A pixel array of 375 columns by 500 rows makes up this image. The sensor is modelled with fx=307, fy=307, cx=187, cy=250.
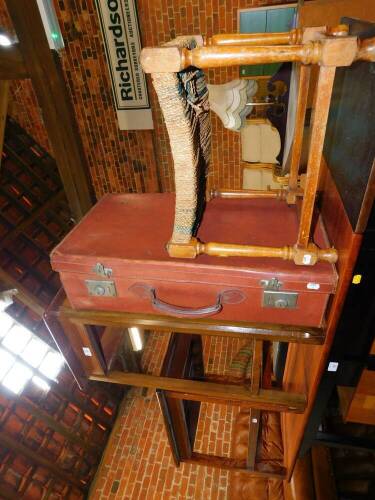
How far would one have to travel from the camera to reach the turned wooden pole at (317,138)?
770 mm

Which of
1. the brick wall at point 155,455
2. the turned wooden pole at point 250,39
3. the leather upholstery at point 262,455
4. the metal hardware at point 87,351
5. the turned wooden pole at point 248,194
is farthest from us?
the brick wall at point 155,455

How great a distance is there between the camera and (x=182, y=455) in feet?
8.45

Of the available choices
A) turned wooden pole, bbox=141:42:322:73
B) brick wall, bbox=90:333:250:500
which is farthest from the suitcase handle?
brick wall, bbox=90:333:250:500

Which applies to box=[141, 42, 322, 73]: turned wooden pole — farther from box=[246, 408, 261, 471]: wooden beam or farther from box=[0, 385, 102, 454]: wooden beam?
box=[0, 385, 102, 454]: wooden beam

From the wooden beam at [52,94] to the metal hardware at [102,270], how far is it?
2.70 m

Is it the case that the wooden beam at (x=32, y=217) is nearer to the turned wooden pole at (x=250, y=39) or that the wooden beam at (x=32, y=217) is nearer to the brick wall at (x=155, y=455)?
the brick wall at (x=155, y=455)

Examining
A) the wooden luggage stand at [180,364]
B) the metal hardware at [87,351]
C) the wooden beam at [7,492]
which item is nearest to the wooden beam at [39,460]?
the wooden beam at [7,492]

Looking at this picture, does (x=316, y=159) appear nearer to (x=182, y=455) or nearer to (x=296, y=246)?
(x=296, y=246)

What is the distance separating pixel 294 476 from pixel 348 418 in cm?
95

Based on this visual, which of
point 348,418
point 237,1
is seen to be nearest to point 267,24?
point 237,1

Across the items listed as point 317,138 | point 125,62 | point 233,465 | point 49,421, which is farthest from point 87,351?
point 125,62

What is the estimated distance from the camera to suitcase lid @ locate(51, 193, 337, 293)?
3.54 feet

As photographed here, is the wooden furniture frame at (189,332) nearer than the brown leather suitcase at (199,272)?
No

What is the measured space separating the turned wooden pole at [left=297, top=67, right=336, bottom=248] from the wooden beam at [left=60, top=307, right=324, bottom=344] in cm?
37
